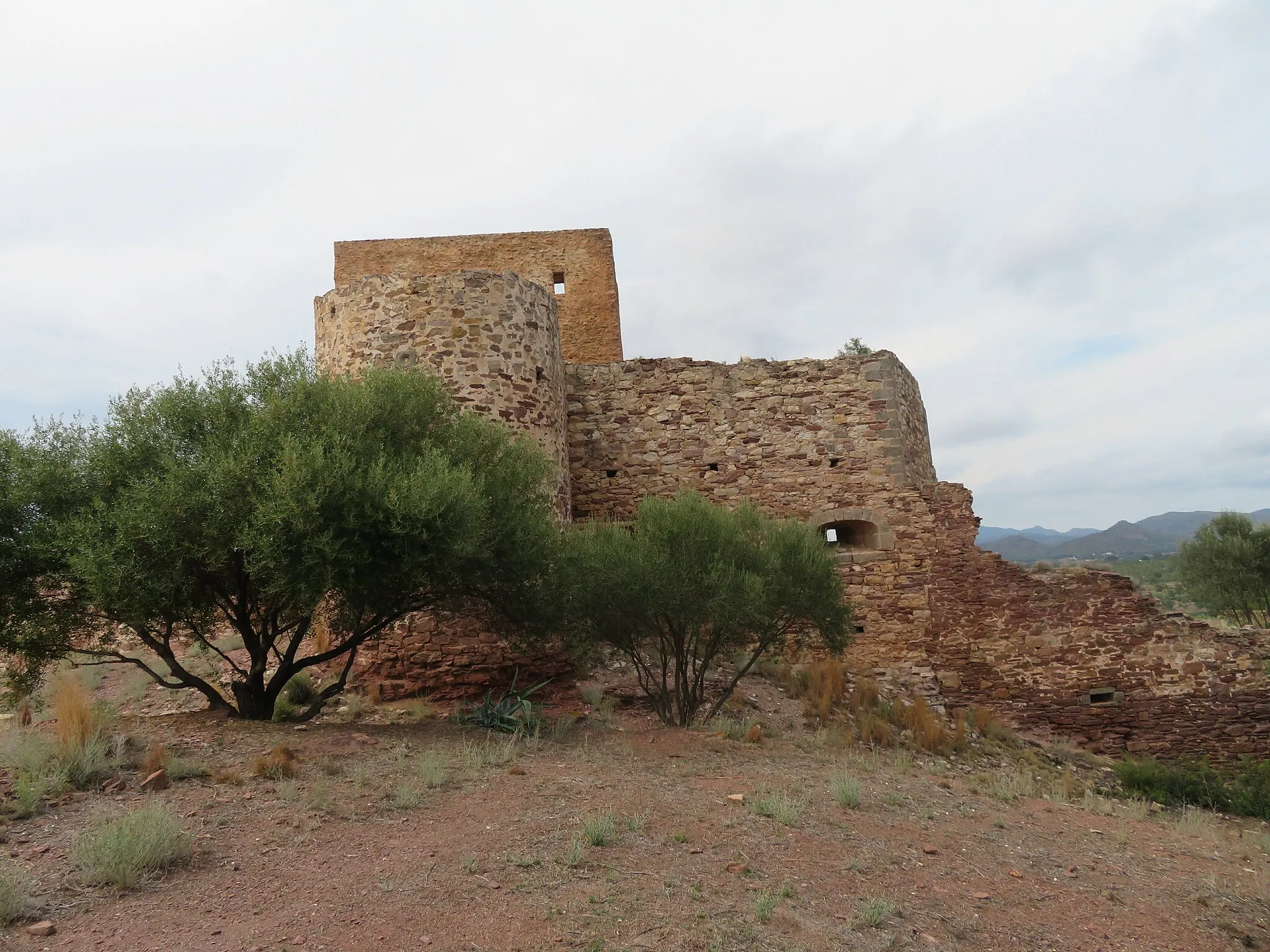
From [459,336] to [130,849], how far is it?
7.77 metres

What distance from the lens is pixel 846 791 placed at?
23.5 feet

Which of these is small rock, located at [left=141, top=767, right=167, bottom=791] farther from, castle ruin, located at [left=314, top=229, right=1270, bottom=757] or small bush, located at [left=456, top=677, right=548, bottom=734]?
castle ruin, located at [left=314, top=229, right=1270, bottom=757]

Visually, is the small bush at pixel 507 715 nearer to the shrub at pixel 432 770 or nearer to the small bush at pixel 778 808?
the shrub at pixel 432 770

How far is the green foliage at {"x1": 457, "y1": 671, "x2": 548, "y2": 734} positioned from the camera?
9.14 m

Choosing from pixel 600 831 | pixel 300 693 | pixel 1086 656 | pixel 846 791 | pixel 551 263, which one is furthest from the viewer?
pixel 551 263

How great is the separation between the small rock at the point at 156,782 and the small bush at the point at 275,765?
62cm

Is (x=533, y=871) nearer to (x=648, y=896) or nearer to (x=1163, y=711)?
(x=648, y=896)

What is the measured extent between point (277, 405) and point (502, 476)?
2.30m

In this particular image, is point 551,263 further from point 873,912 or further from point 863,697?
point 873,912

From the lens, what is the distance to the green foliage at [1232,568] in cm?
2295

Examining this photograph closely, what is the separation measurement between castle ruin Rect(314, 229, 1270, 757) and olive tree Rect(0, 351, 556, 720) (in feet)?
8.06

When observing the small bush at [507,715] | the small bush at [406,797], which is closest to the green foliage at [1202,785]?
the small bush at [507,715]

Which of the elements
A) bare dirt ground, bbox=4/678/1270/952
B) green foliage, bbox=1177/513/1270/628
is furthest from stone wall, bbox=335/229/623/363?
green foliage, bbox=1177/513/1270/628

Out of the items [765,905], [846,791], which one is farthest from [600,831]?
[846,791]
